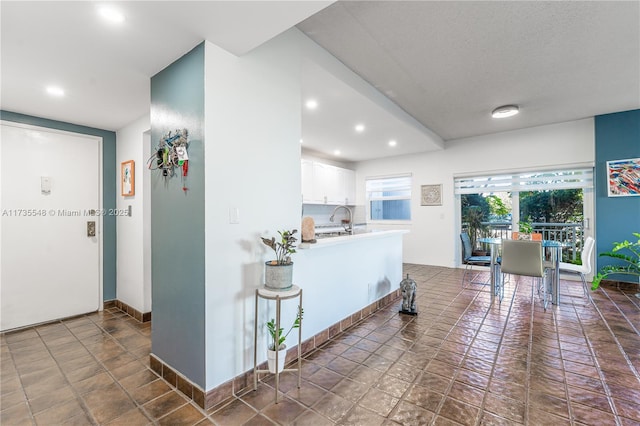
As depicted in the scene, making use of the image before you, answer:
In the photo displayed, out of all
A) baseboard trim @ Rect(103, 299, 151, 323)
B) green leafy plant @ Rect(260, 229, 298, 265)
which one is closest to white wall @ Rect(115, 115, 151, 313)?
baseboard trim @ Rect(103, 299, 151, 323)

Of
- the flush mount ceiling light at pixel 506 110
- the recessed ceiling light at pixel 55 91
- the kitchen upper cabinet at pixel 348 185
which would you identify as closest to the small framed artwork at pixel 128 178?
the recessed ceiling light at pixel 55 91

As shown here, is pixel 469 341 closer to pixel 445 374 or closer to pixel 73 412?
pixel 445 374

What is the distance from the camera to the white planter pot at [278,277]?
1822mm

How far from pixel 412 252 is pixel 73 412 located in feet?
18.8

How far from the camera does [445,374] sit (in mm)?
2010

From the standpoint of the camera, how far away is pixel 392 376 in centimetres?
200

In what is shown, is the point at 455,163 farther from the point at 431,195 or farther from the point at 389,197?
the point at 389,197

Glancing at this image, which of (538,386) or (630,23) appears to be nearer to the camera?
(538,386)

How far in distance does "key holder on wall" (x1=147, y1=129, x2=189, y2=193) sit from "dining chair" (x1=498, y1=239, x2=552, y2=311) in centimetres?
371

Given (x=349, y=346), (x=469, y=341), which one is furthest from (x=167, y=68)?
→ (x=469, y=341)

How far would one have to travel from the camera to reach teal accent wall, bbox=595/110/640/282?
414cm

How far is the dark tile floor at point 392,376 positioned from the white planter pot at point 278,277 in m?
0.70

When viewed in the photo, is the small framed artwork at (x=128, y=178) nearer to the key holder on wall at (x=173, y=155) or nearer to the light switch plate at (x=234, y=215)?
the key holder on wall at (x=173, y=155)

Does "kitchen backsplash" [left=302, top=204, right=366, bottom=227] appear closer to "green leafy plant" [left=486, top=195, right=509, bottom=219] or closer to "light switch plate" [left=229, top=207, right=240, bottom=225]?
"green leafy plant" [left=486, top=195, right=509, bottom=219]
